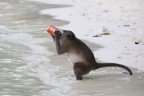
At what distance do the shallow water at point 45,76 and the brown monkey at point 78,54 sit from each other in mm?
214

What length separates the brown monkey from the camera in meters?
8.09

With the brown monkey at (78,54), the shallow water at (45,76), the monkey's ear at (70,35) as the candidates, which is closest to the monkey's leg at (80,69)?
the brown monkey at (78,54)

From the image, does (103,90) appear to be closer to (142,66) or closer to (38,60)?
(142,66)

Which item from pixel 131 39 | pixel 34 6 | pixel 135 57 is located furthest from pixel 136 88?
pixel 34 6

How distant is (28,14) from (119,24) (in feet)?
18.0

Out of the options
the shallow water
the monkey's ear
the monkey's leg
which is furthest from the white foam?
the monkey's ear

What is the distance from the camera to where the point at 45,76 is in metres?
8.56

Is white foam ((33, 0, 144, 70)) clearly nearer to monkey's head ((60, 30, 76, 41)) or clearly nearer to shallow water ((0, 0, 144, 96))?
shallow water ((0, 0, 144, 96))

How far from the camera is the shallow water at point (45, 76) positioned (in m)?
7.51

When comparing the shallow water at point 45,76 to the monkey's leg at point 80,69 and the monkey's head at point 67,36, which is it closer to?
the monkey's leg at point 80,69

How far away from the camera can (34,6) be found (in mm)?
22547

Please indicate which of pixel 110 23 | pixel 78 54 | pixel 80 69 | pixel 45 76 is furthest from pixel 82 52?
pixel 110 23

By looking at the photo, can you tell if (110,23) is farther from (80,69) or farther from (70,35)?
(80,69)

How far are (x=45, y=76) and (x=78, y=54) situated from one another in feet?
2.72
